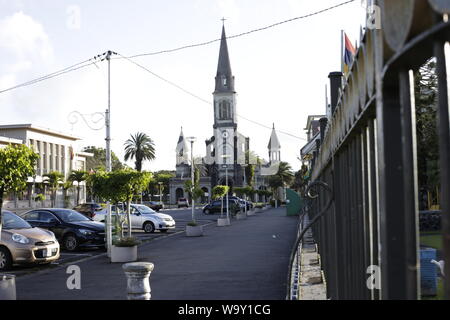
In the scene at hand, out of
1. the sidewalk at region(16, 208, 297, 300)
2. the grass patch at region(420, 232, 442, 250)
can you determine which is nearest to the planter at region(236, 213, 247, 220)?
the grass patch at region(420, 232, 442, 250)

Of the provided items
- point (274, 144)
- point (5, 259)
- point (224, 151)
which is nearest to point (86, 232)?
point (5, 259)

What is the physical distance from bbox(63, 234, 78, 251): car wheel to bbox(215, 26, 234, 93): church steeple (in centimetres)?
8896

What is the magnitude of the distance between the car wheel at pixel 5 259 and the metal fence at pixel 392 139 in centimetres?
1139

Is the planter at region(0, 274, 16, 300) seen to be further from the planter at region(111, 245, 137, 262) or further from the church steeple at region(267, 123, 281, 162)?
the church steeple at region(267, 123, 281, 162)

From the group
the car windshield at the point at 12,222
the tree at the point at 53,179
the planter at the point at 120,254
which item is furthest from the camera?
the tree at the point at 53,179

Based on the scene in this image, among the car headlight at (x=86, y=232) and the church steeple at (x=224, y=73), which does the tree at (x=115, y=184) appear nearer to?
the car headlight at (x=86, y=232)

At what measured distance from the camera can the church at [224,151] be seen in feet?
357

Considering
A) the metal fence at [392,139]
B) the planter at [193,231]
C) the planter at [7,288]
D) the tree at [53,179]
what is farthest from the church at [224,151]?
the metal fence at [392,139]

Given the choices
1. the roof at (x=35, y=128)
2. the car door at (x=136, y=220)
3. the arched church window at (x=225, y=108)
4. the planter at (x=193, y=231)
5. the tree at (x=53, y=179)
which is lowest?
the planter at (x=193, y=231)

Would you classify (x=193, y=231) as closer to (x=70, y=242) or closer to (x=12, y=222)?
(x=70, y=242)

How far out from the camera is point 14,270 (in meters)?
13.9

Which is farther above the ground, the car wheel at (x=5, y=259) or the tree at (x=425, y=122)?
the tree at (x=425, y=122)

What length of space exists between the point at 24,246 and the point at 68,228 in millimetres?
5037
